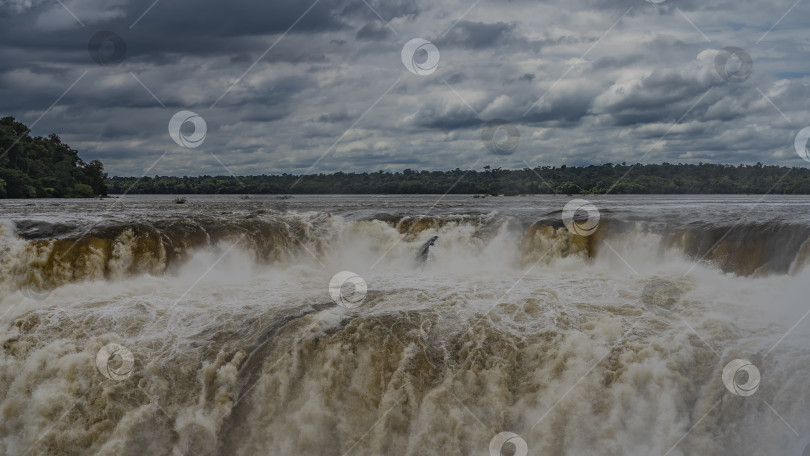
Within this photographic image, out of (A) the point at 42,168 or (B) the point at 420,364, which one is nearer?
(B) the point at 420,364

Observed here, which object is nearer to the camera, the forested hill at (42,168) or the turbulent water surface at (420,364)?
the turbulent water surface at (420,364)

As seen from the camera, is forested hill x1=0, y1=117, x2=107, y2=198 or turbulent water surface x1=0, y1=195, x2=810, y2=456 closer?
turbulent water surface x1=0, y1=195, x2=810, y2=456

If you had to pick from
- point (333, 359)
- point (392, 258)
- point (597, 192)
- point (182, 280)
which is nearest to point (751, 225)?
point (392, 258)

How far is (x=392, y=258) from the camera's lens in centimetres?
2261

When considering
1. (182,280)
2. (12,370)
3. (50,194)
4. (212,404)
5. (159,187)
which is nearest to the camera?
(212,404)

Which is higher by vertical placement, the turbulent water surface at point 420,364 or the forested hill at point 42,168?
the forested hill at point 42,168

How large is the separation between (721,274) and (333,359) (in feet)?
38.1

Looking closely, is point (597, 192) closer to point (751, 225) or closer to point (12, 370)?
point (751, 225)

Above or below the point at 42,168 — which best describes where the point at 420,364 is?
below

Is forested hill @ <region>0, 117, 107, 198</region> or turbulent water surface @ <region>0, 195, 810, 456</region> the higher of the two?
forested hill @ <region>0, 117, 107, 198</region>

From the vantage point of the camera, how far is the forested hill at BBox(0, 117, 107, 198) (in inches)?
2542

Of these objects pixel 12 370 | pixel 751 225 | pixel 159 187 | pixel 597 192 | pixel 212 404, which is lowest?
pixel 212 404

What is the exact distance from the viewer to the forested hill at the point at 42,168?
6456 centimetres

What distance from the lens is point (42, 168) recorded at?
Answer: 77188 mm
